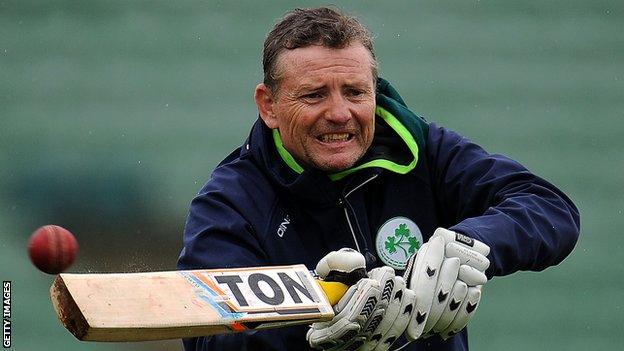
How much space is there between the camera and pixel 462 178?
3719mm

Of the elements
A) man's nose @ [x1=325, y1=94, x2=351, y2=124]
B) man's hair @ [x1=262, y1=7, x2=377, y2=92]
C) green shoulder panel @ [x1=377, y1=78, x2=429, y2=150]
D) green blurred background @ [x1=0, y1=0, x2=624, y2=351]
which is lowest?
green blurred background @ [x1=0, y1=0, x2=624, y2=351]

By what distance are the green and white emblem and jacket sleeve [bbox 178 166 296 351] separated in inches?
12.4

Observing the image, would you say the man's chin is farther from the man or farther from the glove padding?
the glove padding

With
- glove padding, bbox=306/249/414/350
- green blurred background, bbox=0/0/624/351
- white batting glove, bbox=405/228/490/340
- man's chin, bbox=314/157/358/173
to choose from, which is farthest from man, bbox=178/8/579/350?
green blurred background, bbox=0/0/624/351

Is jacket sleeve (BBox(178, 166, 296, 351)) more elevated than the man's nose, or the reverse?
the man's nose

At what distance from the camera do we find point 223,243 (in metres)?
3.52

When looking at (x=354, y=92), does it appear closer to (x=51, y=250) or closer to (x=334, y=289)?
(x=334, y=289)

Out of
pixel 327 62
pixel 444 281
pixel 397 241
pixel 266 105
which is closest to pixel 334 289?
pixel 444 281

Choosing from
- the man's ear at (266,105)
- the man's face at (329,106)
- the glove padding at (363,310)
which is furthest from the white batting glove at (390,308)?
the man's ear at (266,105)

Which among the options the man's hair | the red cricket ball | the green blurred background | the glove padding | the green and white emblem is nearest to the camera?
the glove padding

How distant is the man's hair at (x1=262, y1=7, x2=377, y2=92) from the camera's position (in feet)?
12.4

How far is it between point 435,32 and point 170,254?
171 centimetres

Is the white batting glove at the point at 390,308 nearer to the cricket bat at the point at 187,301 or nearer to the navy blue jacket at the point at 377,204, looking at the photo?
the cricket bat at the point at 187,301

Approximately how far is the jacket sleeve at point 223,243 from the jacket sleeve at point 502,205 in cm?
52
